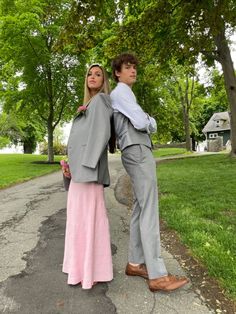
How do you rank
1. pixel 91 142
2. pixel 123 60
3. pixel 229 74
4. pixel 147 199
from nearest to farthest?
pixel 91 142 < pixel 147 199 < pixel 123 60 < pixel 229 74

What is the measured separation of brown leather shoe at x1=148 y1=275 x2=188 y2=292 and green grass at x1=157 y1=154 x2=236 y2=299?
45cm

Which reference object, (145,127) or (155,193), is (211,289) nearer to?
(155,193)

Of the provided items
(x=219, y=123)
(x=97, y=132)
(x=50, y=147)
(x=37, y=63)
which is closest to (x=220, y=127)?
(x=219, y=123)

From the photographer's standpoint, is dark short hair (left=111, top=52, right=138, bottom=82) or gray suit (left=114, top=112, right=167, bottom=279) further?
dark short hair (left=111, top=52, right=138, bottom=82)

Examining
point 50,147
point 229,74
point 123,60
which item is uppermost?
point 229,74

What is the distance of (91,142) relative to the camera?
340cm

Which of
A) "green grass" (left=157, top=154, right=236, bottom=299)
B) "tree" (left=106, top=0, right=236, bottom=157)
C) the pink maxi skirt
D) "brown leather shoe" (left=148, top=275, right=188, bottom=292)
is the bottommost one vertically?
"brown leather shoe" (left=148, top=275, right=188, bottom=292)

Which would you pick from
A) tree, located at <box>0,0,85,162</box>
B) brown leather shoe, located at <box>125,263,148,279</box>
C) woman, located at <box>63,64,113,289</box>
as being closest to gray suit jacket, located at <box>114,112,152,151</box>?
woman, located at <box>63,64,113,289</box>

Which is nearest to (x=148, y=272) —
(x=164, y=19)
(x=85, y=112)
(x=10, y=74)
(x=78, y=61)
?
(x=85, y=112)

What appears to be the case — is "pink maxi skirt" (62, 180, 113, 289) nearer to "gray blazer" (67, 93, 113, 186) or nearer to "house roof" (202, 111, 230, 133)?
"gray blazer" (67, 93, 113, 186)

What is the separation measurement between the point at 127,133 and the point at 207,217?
3.35 meters

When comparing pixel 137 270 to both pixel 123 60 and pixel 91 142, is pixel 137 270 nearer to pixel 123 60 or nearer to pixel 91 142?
pixel 91 142

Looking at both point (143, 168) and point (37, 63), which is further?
point (37, 63)

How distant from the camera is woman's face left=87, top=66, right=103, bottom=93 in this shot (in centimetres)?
363
